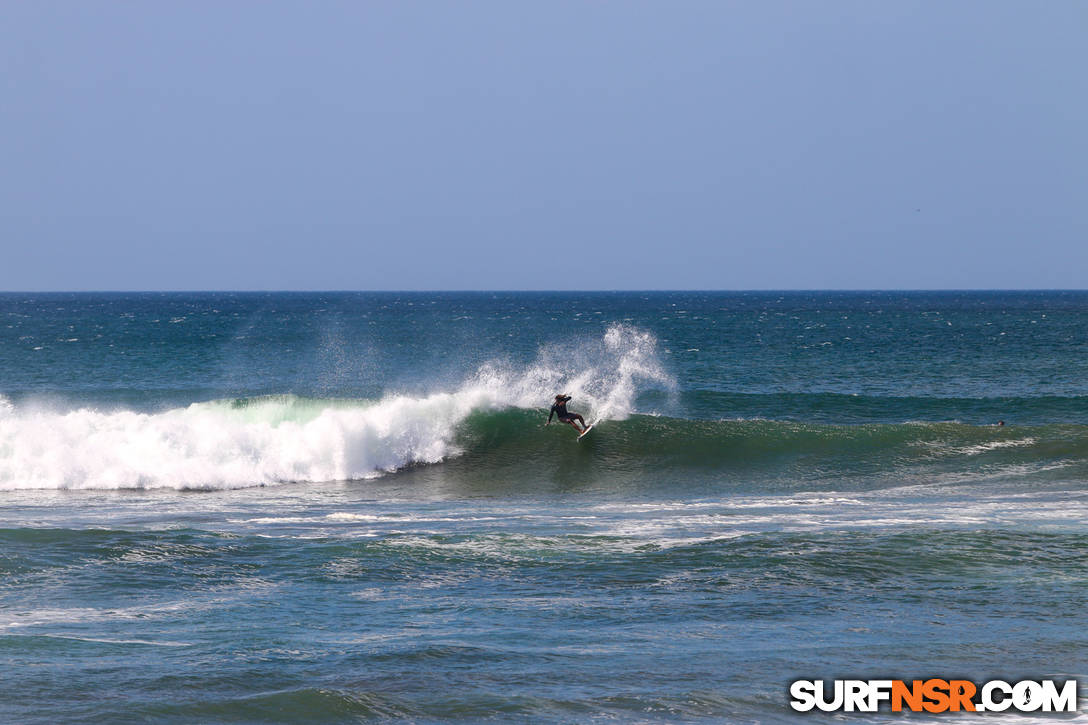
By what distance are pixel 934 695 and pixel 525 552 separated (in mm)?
6440

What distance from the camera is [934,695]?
911cm

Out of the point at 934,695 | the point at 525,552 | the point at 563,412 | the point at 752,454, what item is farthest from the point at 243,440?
the point at 934,695

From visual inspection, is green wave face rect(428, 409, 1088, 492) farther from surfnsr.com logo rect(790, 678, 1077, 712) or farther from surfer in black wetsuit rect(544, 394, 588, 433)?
surfnsr.com logo rect(790, 678, 1077, 712)

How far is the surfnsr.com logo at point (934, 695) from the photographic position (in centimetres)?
887

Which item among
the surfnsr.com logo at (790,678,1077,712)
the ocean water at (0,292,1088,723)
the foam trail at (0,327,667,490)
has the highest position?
the foam trail at (0,327,667,490)

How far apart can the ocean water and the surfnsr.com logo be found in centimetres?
22

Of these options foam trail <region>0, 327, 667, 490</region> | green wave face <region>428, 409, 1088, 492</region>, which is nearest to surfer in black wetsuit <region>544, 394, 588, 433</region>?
green wave face <region>428, 409, 1088, 492</region>

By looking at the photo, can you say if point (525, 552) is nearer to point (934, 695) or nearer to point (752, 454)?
point (934, 695)

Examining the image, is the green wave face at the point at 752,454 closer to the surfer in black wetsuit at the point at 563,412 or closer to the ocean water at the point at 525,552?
the ocean water at the point at 525,552

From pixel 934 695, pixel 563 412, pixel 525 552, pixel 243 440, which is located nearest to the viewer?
pixel 934 695

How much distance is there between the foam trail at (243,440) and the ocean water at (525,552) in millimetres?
78

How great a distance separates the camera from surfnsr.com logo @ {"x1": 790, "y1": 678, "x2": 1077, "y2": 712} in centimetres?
887

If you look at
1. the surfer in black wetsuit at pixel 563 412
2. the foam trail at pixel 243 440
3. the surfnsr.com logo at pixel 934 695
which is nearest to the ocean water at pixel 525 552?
the foam trail at pixel 243 440

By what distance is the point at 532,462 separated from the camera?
24281 millimetres
